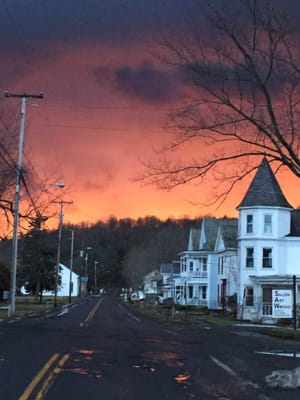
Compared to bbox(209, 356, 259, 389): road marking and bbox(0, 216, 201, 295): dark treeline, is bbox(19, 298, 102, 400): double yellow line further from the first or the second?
bbox(0, 216, 201, 295): dark treeline

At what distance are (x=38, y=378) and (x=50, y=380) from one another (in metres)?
0.34

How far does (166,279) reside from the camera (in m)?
106

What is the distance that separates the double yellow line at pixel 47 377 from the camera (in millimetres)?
9758

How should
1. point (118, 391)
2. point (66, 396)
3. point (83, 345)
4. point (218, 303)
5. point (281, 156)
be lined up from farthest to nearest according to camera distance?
1. point (218, 303)
2. point (281, 156)
3. point (83, 345)
4. point (118, 391)
5. point (66, 396)

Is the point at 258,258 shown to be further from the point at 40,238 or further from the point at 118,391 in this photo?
the point at 40,238

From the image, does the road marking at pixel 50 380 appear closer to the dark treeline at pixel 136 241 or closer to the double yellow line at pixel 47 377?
the double yellow line at pixel 47 377

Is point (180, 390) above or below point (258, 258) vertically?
below

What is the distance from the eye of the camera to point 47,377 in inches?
456

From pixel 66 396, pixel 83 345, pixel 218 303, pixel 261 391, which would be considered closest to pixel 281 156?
pixel 83 345

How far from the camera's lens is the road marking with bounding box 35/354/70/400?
9.75m

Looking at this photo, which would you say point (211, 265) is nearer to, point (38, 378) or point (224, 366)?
point (224, 366)

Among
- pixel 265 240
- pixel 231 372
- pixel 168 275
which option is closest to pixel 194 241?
pixel 265 240

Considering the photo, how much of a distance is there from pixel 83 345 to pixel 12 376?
6733 mm

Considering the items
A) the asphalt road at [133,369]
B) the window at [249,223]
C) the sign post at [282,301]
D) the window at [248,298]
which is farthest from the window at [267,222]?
the asphalt road at [133,369]
